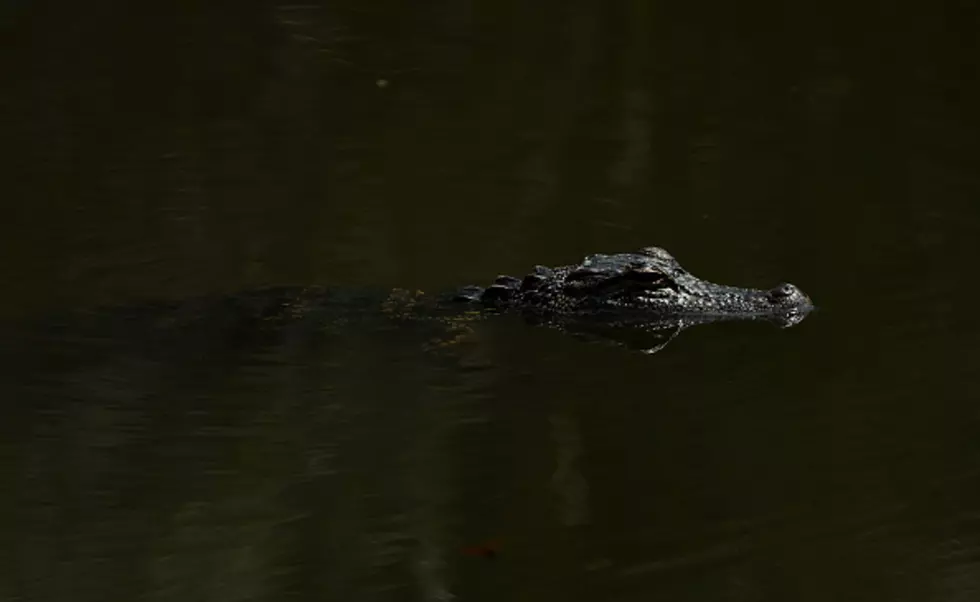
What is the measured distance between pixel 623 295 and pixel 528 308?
18.2 inches

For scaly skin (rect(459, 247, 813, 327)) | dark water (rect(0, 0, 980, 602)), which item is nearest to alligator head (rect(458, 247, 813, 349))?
scaly skin (rect(459, 247, 813, 327))

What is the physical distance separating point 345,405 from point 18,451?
1.26 m

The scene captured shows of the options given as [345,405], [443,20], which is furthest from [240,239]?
[443,20]

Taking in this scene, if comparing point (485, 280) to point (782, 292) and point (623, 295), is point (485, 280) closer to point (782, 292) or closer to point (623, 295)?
point (623, 295)

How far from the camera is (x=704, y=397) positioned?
5.89m

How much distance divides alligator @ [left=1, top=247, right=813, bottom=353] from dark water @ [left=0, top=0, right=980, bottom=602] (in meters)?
0.11

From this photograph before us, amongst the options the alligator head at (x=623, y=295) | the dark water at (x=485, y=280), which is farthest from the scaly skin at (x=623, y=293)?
the dark water at (x=485, y=280)

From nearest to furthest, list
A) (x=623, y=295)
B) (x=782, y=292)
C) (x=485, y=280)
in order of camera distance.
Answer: (x=782, y=292) → (x=623, y=295) → (x=485, y=280)

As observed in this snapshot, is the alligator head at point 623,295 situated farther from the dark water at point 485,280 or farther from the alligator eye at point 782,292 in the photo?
the dark water at point 485,280

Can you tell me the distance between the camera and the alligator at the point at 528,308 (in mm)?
6828

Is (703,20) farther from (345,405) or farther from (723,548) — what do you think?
(723,548)

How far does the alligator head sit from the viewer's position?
697 cm

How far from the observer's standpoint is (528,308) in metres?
7.13

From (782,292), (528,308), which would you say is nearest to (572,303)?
(528,308)
